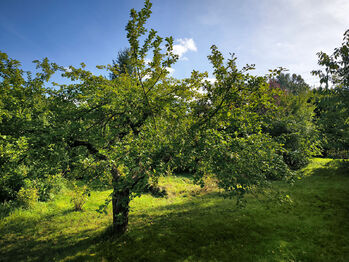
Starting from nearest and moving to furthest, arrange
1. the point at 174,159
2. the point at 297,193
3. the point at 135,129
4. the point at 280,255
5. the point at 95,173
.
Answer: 1. the point at 95,173
2. the point at 174,159
3. the point at 280,255
4. the point at 135,129
5. the point at 297,193

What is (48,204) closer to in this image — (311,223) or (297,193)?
Result: (311,223)

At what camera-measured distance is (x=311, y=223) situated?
8.44 metres

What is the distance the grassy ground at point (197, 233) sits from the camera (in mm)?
6457

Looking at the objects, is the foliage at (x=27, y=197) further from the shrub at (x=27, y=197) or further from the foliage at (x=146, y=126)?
the foliage at (x=146, y=126)

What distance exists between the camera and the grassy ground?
254 inches

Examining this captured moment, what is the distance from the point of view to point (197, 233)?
26.6 ft

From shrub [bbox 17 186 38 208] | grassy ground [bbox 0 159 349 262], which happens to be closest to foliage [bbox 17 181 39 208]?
shrub [bbox 17 186 38 208]

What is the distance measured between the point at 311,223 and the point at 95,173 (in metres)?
10.1

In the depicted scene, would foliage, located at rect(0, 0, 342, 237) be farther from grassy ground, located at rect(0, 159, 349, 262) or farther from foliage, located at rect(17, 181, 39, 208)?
foliage, located at rect(17, 181, 39, 208)

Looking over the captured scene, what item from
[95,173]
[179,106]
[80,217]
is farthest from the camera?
[80,217]

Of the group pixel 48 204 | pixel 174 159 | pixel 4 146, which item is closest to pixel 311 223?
pixel 174 159

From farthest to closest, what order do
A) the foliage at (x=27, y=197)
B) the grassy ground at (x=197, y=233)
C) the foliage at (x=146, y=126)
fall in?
1. the foliage at (x=27, y=197)
2. the grassy ground at (x=197, y=233)
3. the foliage at (x=146, y=126)

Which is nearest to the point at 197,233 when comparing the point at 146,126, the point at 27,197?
the point at 146,126

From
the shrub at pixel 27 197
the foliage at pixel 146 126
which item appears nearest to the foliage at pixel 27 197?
the shrub at pixel 27 197
